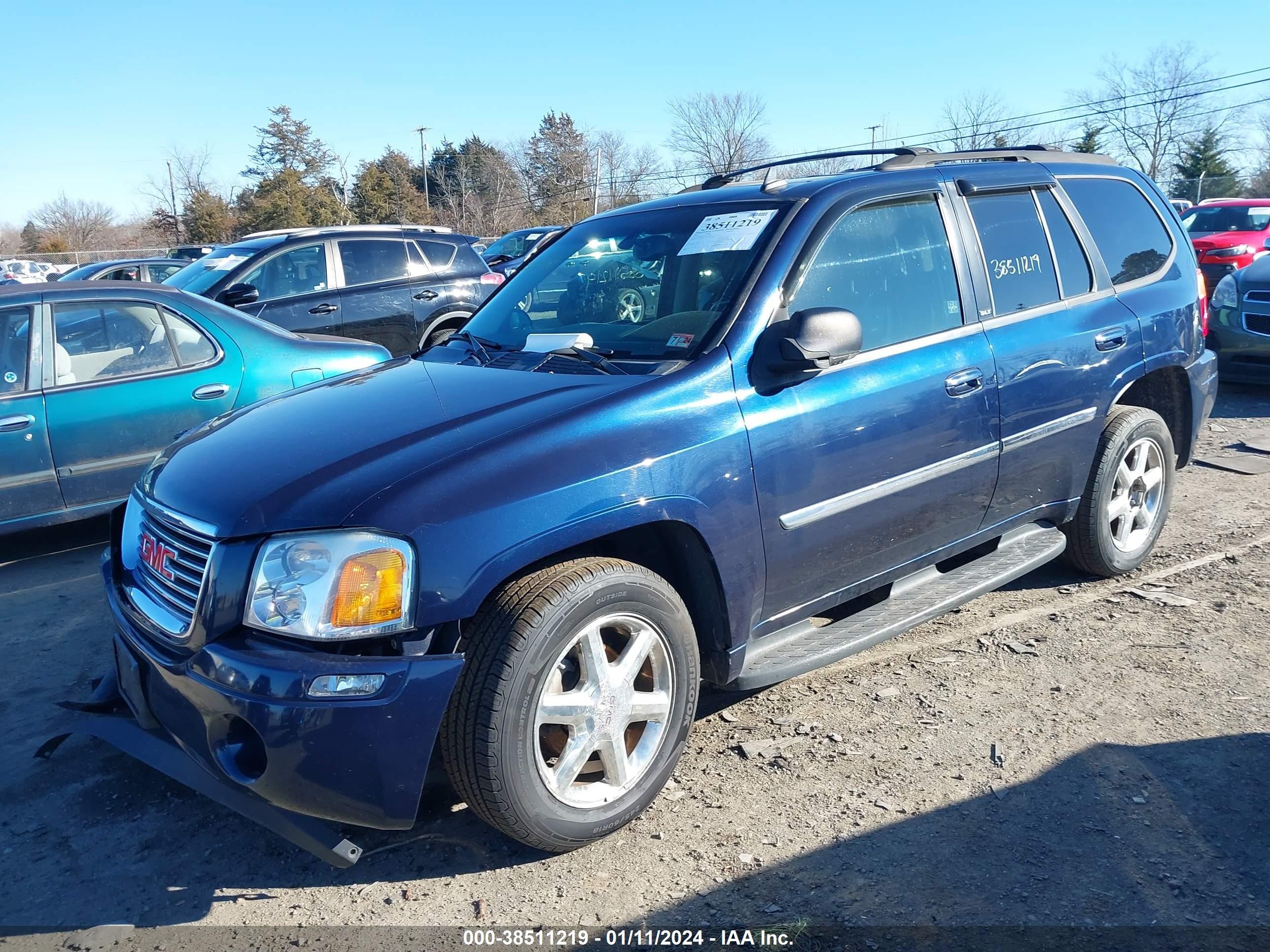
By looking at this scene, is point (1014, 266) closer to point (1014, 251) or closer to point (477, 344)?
point (1014, 251)

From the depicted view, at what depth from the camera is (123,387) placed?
18.5ft

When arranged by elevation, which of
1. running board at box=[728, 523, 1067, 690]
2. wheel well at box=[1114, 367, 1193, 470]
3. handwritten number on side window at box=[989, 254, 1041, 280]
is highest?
handwritten number on side window at box=[989, 254, 1041, 280]

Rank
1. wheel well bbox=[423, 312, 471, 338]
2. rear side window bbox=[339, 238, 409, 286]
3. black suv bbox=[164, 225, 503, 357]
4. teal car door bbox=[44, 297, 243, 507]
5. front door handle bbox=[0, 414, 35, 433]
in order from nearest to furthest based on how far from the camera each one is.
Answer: front door handle bbox=[0, 414, 35, 433], teal car door bbox=[44, 297, 243, 507], black suv bbox=[164, 225, 503, 357], rear side window bbox=[339, 238, 409, 286], wheel well bbox=[423, 312, 471, 338]

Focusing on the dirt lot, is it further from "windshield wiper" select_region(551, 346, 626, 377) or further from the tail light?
the tail light

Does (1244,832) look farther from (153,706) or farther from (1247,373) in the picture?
(1247,373)

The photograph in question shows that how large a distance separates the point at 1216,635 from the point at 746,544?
2368 millimetres

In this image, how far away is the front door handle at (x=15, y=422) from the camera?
525 centimetres

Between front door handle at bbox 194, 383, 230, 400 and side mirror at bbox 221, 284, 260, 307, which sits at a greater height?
side mirror at bbox 221, 284, 260, 307

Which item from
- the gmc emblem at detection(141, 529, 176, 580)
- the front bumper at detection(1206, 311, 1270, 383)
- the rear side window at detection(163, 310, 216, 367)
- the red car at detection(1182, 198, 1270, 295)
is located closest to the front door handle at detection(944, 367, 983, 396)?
the gmc emblem at detection(141, 529, 176, 580)

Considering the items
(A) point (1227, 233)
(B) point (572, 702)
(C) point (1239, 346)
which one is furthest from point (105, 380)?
(A) point (1227, 233)

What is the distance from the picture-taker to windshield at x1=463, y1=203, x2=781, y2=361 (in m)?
3.34

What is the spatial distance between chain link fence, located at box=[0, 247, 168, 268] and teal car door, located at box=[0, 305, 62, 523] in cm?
3306

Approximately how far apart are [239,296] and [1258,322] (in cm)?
895

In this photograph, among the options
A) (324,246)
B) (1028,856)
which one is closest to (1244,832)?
(1028,856)
